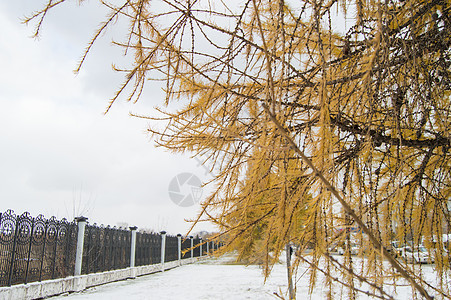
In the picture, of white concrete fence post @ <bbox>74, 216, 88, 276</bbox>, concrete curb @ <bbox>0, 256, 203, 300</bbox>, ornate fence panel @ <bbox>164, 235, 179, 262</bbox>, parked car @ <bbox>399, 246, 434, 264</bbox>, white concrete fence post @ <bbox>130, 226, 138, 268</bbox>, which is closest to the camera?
parked car @ <bbox>399, 246, 434, 264</bbox>

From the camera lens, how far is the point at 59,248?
7785 millimetres

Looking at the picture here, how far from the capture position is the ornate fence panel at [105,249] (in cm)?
898

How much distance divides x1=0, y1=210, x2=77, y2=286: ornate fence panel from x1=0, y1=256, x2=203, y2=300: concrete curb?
16 cm

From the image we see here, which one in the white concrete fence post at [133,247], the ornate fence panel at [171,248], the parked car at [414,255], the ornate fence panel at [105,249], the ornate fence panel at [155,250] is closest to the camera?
the parked car at [414,255]

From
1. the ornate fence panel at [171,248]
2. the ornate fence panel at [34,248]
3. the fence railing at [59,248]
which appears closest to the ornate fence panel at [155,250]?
the ornate fence panel at [171,248]

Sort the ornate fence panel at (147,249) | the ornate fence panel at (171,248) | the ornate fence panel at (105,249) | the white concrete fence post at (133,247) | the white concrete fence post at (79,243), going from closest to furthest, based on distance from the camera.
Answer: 1. the white concrete fence post at (79,243)
2. the ornate fence panel at (105,249)
3. the white concrete fence post at (133,247)
4. the ornate fence panel at (147,249)
5. the ornate fence panel at (171,248)

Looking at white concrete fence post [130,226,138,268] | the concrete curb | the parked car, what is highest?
the parked car

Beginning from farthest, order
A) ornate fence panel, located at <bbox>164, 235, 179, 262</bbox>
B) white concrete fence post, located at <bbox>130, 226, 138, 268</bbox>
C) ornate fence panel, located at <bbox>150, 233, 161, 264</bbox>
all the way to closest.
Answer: ornate fence panel, located at <bbox>164, 235, 179, 262</bbox> < ornate fence panel, located at <bbox>150, 233, 161, 264</bbox> < white concrete fence post, located at <bbox>130, 226, 138, 268</bbox>

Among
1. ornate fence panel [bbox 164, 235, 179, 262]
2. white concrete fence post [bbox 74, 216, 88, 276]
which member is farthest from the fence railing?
ornate fence panel [bbox 164, 235, 179, 262]

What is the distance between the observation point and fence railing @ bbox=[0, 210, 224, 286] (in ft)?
20.4

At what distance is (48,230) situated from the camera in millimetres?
7402

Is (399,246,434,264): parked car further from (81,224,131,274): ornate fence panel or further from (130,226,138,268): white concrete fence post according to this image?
(130,226,138,268): white concrete fence post

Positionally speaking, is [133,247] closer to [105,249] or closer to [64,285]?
[105,249]

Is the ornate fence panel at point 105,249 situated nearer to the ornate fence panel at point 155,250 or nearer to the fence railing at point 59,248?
the fence railing at point 59,248
